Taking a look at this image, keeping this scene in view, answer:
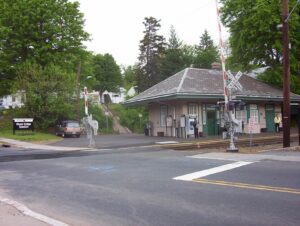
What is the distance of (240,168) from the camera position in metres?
13.8

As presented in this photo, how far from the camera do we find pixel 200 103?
36.2 meters

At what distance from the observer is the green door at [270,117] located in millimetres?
41469

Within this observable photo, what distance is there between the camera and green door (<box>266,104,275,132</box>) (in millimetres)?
41469

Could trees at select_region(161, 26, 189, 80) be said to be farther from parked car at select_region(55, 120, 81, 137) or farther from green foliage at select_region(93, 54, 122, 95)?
parked car at select_region(55, 120, 81, 137)

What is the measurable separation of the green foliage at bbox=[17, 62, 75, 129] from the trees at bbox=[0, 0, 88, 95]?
513 centimetres

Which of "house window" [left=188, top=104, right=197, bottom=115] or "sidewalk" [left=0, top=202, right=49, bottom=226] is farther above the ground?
"house window" [left=188, top=104, right=197, bottom=115]

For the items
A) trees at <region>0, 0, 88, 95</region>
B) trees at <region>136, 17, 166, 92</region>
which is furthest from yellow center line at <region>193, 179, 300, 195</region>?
trees at <region>136, 17, 166, 92</region>

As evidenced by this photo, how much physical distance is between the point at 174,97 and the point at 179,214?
25272 mm

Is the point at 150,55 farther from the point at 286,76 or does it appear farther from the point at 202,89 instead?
the point at 286,76

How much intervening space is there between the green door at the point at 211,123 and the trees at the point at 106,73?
184 feet

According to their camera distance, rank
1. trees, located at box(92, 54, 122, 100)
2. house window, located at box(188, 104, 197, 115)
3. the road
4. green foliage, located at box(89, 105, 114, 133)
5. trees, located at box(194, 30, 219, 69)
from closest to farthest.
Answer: the road → house window, located at box(188, 104, 197, 115) → green foliage, located at box(89, 105, 114, 133) → trees, located at box(194, 30, 219, 69) → trees, located at box(92, 54, 122, 100)

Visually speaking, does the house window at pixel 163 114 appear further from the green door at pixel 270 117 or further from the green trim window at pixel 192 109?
the green door at pixel 270 117

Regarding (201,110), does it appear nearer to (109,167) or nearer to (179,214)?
(109,167)

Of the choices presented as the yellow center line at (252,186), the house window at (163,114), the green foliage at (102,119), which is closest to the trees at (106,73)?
the green foliage at (102,119)
